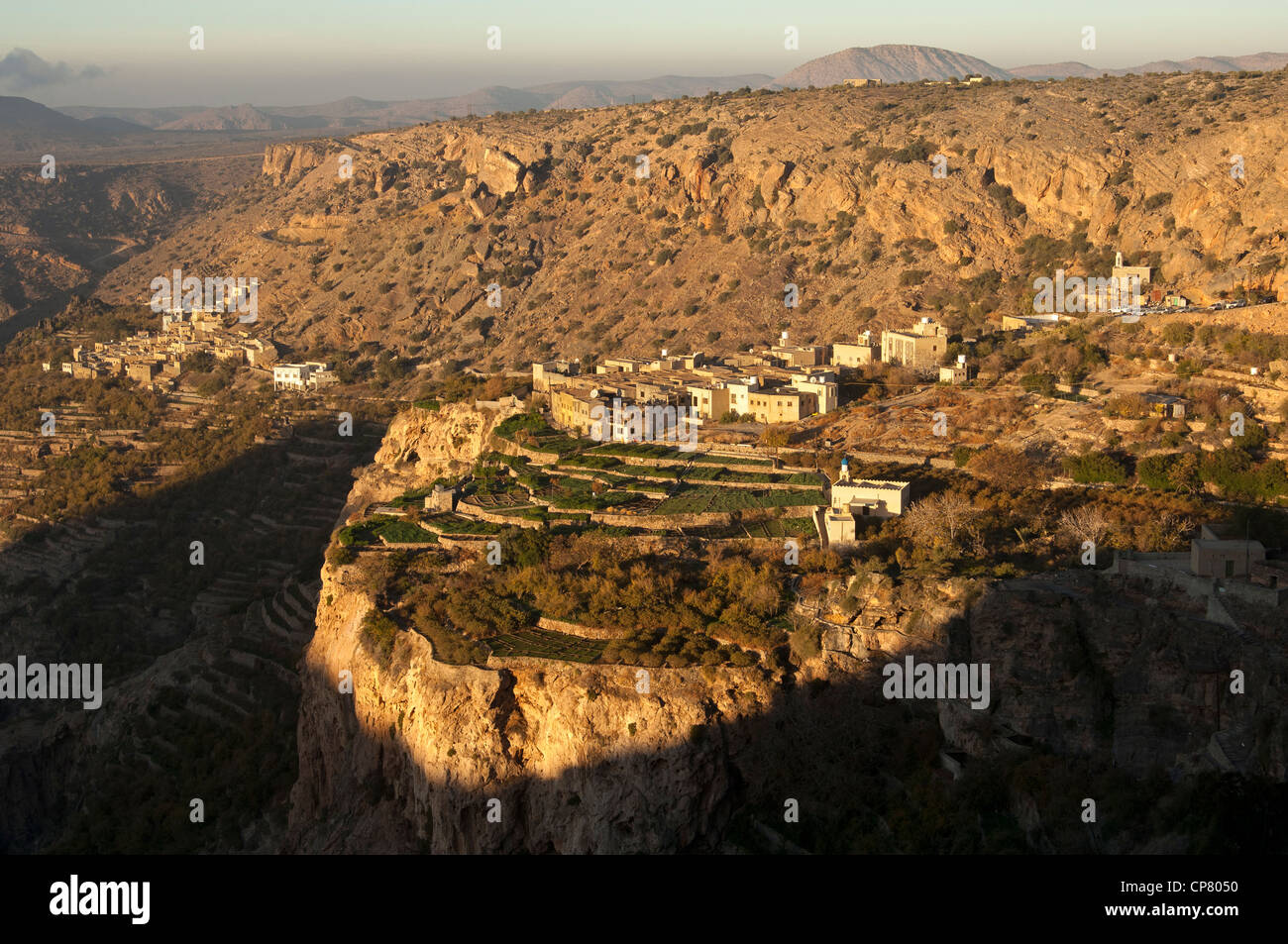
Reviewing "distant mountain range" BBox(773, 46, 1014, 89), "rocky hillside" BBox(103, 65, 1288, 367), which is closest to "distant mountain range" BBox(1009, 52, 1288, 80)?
"distant mountain range" BBox(773, 46, 1014, 89)

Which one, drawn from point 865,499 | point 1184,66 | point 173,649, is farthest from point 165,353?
point 1184,66

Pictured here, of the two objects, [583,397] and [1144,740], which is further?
[583,397]

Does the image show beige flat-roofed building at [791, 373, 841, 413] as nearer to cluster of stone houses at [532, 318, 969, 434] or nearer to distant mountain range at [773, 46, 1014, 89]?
cluster of stone houses at [532, 318, 969, 434]

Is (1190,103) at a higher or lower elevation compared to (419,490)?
higher

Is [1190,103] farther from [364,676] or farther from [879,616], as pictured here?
[364,676]
